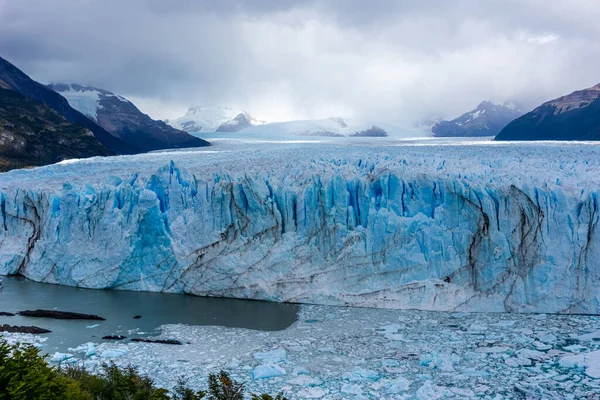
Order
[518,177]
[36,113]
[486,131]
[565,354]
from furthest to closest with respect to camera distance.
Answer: [486,131], [36,113], [518,177], [565,354]

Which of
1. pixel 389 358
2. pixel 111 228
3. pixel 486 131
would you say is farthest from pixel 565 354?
pixel 486 131

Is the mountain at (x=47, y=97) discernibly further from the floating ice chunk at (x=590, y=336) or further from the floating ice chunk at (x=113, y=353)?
the floating ice chunk at (x=590, y=336)

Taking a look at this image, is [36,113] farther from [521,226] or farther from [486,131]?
[486,131]

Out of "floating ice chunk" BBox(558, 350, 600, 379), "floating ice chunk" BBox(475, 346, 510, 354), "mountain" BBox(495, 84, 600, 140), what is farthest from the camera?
"mountain" BBox(495, 84, 600, 140)

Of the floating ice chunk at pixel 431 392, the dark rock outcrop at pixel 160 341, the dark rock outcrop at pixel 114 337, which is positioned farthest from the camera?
the dark rock outcrop at pixel 114 337

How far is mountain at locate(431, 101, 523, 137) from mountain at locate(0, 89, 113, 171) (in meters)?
35.5

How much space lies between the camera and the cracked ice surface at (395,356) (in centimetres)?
616

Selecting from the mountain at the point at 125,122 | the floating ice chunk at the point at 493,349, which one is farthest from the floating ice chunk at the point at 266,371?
the mountain at the point at 125,122

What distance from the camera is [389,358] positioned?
7020 millimetres

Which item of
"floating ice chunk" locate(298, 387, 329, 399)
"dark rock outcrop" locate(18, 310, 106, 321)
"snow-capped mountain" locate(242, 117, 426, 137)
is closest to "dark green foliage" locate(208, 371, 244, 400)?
"floating ice chunk" locate(298, 387, 329, 399)

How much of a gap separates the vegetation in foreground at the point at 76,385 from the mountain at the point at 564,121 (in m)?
26.1

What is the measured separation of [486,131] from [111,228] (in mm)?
48000

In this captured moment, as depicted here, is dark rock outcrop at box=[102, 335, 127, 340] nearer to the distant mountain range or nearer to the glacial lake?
the glacial lake

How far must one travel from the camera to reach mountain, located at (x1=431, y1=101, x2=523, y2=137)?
5275cm
